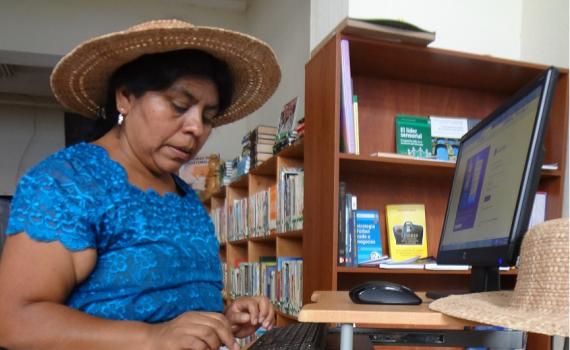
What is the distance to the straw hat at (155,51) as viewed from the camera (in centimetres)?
104

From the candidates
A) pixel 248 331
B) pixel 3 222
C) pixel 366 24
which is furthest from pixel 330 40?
pixel 3 222

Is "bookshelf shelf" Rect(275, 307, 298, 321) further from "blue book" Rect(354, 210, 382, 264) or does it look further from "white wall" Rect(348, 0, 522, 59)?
"white wall" Rect(348, 0, 522, 59)

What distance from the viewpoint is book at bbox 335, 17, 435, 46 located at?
1.73 m

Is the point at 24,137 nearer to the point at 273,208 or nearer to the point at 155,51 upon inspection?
the point at 273,208

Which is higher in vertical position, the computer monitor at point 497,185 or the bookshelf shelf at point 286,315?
the computer monitor at point 497,185

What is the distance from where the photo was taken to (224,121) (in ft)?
4.93

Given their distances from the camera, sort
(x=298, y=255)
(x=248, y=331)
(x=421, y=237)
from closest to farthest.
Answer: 1. (x=248, y=331)
2. (x=421, y=237)
3. (x=298, y=255)

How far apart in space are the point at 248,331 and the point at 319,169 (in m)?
0.85

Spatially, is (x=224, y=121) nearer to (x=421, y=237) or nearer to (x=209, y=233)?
(x=209, y=233)

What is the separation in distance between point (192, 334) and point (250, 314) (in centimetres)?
40

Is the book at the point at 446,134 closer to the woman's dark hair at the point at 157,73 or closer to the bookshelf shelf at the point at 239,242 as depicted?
the woman's dark hair at the point at 157,73

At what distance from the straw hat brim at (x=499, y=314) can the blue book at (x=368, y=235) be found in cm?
104

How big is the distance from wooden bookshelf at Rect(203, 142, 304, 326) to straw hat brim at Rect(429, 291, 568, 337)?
4.56 feet

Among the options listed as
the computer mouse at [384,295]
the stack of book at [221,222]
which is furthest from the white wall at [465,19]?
the stack of book at [221,222]
